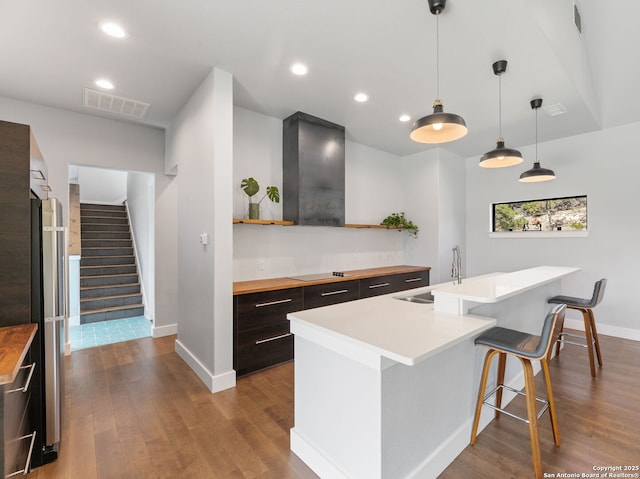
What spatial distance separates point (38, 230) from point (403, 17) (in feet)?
8.65

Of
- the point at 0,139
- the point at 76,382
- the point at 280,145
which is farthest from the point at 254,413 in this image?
the point at 280,145

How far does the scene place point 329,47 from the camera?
2408 mm

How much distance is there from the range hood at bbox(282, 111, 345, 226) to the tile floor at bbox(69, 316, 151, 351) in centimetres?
270

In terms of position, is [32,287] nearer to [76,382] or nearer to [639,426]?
[76,382]

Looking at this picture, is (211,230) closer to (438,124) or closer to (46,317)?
(46,317)

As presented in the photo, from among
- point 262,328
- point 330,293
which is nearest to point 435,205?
point 330,293

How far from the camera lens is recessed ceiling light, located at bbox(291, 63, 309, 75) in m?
2.67

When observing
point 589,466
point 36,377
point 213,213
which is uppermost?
point 213,213

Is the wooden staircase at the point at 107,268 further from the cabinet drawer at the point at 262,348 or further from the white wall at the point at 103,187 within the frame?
the cabinet drawer at the point at 262,348

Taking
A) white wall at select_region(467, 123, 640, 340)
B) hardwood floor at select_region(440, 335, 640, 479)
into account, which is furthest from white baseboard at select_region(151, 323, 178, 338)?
white wall at select_region(467, 123, 640, 340)

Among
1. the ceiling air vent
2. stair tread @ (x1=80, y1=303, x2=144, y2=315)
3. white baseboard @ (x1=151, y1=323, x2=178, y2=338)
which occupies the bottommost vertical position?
white baseboard @ (x1=151, y1=323, x2=178, y2=338)

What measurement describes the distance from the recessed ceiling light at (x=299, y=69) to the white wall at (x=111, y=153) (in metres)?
2.36

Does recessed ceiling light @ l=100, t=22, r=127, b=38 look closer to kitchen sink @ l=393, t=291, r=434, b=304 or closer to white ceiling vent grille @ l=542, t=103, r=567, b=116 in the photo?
kitchen sink @ l=393, t=291, r=434, b=304

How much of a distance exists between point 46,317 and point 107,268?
15.0 ft
